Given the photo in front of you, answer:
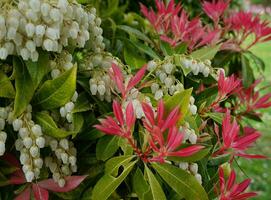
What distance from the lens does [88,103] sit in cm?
127

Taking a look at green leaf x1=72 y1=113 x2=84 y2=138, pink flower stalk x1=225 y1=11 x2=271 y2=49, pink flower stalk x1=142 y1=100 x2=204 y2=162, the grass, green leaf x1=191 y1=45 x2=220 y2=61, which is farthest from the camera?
the grass

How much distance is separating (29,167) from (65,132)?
0.35 feet

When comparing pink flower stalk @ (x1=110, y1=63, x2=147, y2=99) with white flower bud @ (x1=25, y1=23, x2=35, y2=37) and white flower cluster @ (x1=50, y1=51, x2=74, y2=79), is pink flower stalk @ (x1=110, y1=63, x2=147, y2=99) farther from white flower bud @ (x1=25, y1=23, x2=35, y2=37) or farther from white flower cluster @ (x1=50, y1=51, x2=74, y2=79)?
white flower bud @ (x1=25, y1=23, x2=35, y2=37)

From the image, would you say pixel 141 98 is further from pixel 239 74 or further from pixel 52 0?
pixel 239 74

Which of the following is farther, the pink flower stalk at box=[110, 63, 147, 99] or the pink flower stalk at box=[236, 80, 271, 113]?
the pink flower stalk at box=[236, 80, 271, 113]

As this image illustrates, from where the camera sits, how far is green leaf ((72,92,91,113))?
47.8 inches

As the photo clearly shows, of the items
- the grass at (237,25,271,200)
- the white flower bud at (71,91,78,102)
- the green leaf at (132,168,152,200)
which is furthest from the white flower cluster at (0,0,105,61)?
the grass at (237,25,271,200)

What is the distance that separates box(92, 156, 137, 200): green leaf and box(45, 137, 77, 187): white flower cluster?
0.27 ft

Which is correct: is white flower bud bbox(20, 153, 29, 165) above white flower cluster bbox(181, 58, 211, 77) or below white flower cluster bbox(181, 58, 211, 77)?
below

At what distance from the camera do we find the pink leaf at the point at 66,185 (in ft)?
3.97

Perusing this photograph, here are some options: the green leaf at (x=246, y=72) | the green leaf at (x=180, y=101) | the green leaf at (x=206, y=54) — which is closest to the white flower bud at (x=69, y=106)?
the green leaf at (x=180, y=101)

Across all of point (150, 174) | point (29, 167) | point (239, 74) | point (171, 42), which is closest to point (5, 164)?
point (29, 167)

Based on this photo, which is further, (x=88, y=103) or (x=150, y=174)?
(x=88, y=103)

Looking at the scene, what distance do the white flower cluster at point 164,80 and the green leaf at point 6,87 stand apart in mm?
335
